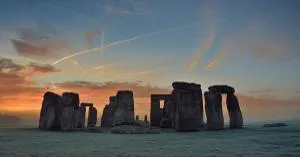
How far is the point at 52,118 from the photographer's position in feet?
113

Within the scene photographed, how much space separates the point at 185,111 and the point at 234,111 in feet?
27.2

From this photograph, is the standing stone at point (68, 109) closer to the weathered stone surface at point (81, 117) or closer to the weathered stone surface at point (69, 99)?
the weathered stone surface at point (69, 99)

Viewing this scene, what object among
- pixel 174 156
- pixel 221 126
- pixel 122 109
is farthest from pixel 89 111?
pixel 174 156

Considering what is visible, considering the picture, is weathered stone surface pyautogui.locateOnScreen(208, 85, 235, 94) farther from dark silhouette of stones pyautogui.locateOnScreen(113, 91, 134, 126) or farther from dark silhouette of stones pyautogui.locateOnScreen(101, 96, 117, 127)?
dark silhouette of stones pyautogui.locateOnScreen(101, 96, 117, 127)

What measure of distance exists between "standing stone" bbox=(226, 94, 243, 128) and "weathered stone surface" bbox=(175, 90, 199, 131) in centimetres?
693

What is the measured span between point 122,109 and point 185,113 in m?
5.65

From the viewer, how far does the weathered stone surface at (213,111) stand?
31.8 m

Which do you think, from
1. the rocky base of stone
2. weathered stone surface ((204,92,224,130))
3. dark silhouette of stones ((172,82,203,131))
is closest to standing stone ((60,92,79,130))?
the rocky base of stone

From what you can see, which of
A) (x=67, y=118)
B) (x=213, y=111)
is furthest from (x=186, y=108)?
(x=67, y=118)

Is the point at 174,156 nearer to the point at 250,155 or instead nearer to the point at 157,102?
the point at 250,155

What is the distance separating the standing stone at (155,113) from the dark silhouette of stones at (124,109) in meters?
6.93

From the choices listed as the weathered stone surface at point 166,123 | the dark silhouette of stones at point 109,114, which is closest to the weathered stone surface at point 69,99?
the weathered stone surface at point 166,123

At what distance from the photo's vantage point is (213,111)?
3200 cm

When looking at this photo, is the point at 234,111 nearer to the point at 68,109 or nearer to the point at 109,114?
the point at 109,114
